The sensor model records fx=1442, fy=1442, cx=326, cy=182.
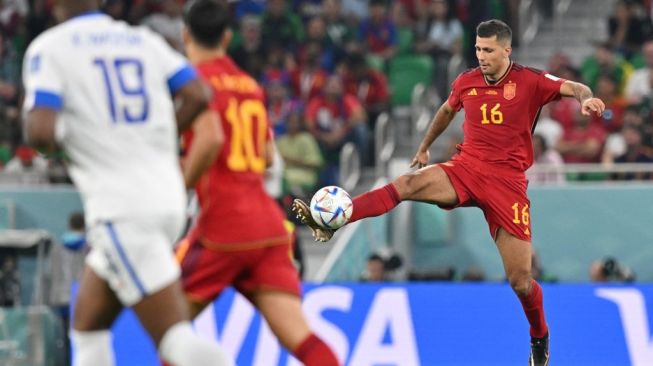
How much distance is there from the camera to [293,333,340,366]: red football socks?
6.61m

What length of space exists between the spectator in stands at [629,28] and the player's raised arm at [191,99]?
12.3 metres

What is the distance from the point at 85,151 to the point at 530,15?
47.8 ft

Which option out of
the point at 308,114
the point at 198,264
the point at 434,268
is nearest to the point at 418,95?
the point at 308,114

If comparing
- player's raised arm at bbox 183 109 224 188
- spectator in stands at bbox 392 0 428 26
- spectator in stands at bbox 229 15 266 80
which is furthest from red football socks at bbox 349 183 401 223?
spectator in stands at bbox 392 0 428 26

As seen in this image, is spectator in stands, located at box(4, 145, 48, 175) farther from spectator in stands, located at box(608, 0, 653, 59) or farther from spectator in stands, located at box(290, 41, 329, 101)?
spectator in stands, located at box(608, 0, 653, 59)

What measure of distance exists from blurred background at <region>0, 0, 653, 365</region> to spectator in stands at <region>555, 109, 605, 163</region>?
0.02m

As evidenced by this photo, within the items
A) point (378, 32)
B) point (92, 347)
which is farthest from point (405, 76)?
point (92, 347)

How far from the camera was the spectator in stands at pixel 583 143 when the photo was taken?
15.9 metres

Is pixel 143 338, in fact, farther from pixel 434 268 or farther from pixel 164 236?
pixel 164 236

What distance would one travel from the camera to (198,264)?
685 centimetres

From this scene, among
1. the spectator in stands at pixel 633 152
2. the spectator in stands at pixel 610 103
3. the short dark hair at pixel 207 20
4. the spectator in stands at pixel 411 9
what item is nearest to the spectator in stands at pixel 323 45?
the spectator in stands at pixel 411 9

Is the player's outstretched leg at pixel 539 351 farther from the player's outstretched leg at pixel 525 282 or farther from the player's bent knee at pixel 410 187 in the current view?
the player's bent knee at pixel 410 187

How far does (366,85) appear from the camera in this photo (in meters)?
18.1

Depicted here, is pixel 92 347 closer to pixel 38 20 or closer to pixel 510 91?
pixel 510 91
